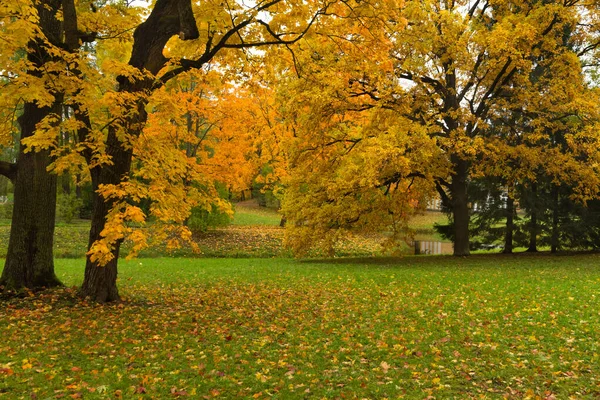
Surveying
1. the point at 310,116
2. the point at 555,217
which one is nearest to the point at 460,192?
the point at 555,217

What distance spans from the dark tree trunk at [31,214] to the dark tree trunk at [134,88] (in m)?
1.21

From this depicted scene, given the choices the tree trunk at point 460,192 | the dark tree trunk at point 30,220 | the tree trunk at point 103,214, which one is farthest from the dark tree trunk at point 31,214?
the tree trunk at point 460,192

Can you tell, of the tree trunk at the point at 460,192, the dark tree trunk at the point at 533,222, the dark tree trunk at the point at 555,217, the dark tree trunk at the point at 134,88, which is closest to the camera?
the dark tree trunk at the point at 134,88

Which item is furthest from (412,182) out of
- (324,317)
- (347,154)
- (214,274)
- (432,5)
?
(324,317)

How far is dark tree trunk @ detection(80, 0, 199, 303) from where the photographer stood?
726cm

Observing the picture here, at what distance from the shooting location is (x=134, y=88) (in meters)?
7.34

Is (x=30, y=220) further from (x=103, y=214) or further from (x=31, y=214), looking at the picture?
(x=103, y=214)

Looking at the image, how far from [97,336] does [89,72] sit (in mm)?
3890

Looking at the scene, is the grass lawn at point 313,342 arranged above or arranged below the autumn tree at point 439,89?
below

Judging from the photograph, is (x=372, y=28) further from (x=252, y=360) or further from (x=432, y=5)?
(x=432, y=5)

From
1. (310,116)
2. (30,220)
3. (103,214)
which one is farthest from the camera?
(310,116)

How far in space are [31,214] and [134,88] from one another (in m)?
3.18

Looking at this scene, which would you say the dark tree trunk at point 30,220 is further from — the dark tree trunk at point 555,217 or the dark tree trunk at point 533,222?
the dark tree trunk at point 555,217

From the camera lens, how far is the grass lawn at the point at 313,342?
14.7 feet
